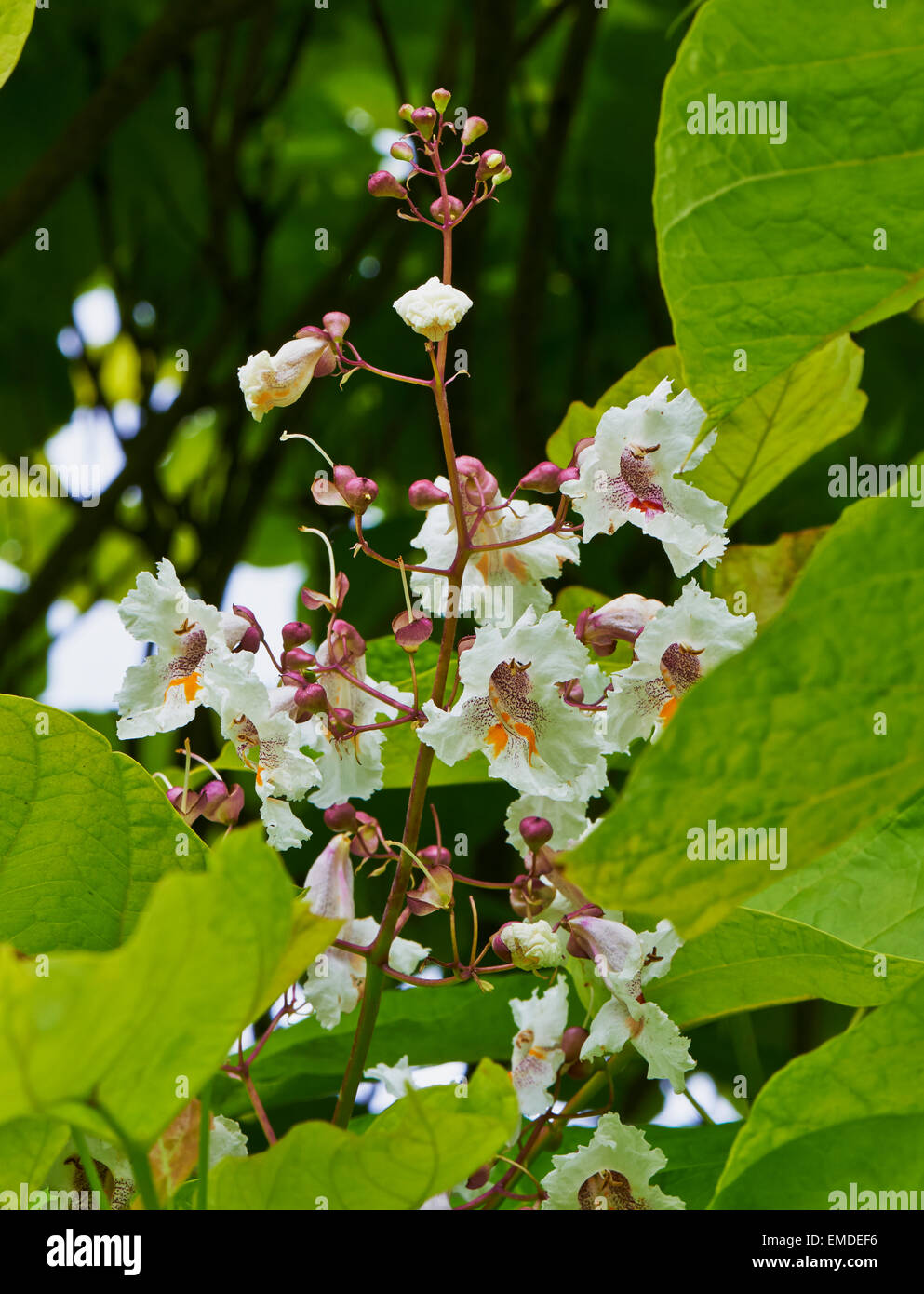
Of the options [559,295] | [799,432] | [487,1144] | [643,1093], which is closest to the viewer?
[487,1144]

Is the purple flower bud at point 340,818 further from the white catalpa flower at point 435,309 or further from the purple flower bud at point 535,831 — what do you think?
the white catalpa flower at point 435,309

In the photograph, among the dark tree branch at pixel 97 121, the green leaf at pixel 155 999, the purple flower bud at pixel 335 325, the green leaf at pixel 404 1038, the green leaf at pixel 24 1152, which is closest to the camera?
the green leaf at pixel 155 999

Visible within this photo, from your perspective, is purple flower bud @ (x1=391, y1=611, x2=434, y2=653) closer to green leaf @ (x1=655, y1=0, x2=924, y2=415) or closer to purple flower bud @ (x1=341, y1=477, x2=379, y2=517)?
purple flower bud @ (x1=341, y1=477, x2=379, y2=517)

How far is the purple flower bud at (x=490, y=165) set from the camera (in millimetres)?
503

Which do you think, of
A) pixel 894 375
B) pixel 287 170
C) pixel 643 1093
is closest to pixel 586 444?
pixel 643 1093

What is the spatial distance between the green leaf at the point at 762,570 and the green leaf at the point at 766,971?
0.75 ft

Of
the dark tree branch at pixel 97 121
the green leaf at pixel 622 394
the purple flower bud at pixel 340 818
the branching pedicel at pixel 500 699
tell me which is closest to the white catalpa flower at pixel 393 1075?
the branching pedicel at pixel 500 699

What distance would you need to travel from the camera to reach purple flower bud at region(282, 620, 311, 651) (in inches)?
19.4

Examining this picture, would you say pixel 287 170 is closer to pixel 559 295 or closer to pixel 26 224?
pixel 559 295

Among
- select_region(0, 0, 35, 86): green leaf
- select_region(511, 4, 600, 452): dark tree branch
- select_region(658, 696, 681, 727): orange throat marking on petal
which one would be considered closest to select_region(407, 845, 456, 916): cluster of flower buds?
select_region(658, 696, 681, 727): orange throat marking on petal

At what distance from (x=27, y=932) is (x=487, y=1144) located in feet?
0.67

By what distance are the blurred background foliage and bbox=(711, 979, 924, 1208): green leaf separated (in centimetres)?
59

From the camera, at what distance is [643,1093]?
1.04 meters

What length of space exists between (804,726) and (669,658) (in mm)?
213
